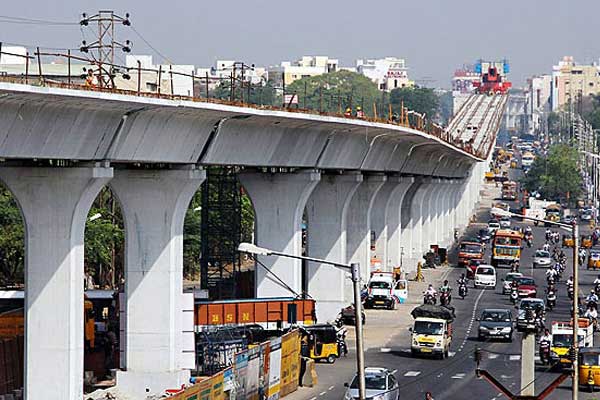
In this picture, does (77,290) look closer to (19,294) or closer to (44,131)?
(44,131)

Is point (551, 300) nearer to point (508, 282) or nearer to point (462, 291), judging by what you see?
point (462, 291)

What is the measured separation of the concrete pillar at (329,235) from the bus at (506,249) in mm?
34589

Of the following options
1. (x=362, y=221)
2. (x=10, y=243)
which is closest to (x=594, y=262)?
(x=362, y=221)

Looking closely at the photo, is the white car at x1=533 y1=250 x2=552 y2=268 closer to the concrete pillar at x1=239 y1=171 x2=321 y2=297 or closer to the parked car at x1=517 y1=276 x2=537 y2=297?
the parked car at x1=517 y1=276 x2=537 y2=297

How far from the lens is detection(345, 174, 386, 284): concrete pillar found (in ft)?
292

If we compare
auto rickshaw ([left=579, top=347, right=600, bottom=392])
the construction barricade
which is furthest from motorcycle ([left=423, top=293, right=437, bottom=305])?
the construction barricade

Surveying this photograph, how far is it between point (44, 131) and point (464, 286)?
51.0 metres

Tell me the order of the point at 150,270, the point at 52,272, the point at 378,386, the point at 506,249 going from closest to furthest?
1. the point at 52,272
2. the point at 378,386
3. the point at 150,270
4. the point at 506,249

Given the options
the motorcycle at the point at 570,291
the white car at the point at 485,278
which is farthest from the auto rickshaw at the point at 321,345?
the white car at the point at 485,278

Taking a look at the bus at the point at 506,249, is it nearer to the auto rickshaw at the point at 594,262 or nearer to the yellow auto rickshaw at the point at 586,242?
the auto rickshaw at the point at 594,262

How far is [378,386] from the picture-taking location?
4766 cm

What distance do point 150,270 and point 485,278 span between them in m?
46.5

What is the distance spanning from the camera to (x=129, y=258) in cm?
5212

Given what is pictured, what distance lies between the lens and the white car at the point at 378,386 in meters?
47.0
